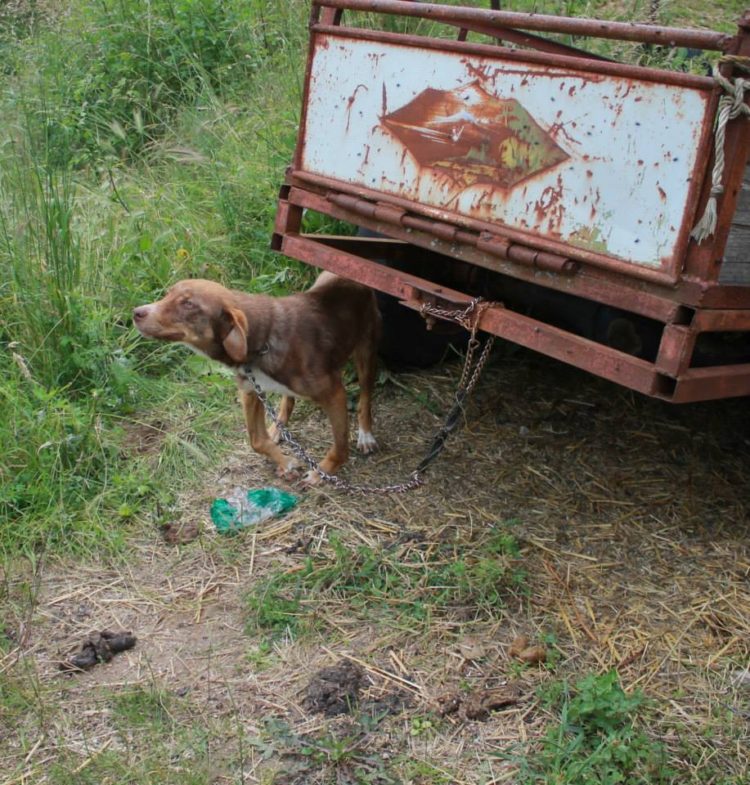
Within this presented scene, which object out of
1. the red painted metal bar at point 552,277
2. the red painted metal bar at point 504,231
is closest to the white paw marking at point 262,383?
the red painted metal bar at point 552,277

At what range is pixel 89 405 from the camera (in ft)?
17.0

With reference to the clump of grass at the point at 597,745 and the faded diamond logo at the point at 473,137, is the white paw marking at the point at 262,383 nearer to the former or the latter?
the faded diamond logo at the point at 473,137

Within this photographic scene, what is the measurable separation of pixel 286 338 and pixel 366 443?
81 centimetres

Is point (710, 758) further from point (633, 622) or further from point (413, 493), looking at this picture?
point (413, 493)

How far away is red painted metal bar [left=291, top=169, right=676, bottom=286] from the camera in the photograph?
3.24 metres

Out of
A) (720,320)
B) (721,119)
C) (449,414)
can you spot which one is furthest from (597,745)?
(721,119)

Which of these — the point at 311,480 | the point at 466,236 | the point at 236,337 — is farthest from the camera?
the point at 311,480

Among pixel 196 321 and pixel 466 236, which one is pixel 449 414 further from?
pixel 196 321

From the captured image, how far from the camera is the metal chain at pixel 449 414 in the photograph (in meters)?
3.97

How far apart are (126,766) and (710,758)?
75.1 inches

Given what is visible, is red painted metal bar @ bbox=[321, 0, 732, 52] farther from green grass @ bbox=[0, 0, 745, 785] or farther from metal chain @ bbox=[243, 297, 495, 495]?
green grass @ bbox=[0, 0, 745, 785]

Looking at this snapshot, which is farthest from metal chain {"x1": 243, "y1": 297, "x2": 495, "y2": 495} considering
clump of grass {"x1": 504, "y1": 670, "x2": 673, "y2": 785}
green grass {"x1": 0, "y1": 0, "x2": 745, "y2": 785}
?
clump of grass {"x1": 504, "y1": 670, "x2": 673, "y2": 785}

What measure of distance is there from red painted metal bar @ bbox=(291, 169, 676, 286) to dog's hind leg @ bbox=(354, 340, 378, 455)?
104 cm

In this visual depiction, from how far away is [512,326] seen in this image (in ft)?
12.5
